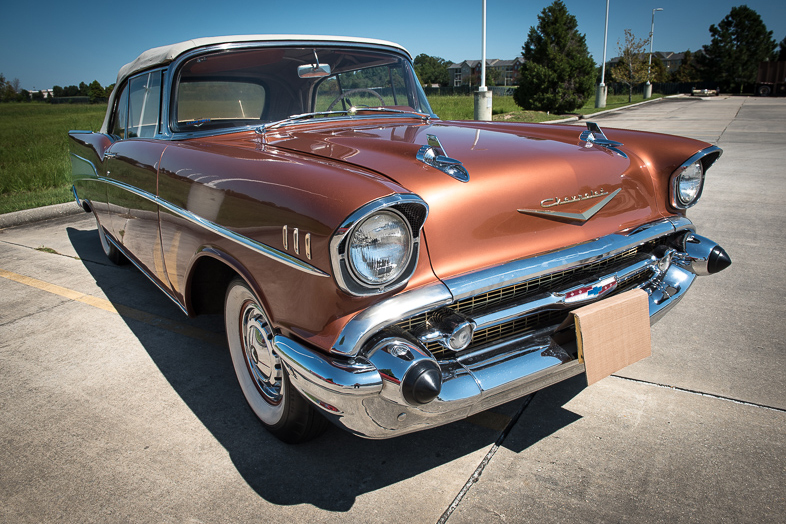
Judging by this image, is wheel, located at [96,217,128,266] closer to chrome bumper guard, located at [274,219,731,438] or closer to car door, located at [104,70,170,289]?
car door, located at [104,70,170,289]

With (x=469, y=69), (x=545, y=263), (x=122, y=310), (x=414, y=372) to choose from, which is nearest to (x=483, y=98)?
(x=122, y=310)

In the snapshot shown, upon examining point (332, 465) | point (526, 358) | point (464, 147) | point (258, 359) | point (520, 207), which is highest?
point (464, 147)

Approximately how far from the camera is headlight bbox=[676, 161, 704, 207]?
7.81 feet

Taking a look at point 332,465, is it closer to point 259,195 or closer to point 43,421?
point 259,195

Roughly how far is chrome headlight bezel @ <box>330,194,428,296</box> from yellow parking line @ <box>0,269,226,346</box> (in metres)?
1.74

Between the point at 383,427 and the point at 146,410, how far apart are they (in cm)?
133

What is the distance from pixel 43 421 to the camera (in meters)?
2.31

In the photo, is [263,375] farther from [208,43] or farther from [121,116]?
[121,116]

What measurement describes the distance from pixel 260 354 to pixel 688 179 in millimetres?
1993

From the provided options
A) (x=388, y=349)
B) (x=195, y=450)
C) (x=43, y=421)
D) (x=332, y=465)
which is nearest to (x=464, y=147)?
(x=388, y=349)

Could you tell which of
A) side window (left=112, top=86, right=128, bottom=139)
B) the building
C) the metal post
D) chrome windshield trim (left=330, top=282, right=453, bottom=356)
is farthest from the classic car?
the building

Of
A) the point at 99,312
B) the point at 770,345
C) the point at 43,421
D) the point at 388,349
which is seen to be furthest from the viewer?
the point at 99,312

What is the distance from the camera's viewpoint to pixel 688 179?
7.89 feet

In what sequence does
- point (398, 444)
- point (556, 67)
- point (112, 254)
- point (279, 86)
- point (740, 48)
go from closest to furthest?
point (398, 444) → point (279, 86) → point (112, 254) → point (556, 67) → point (740, 48)
